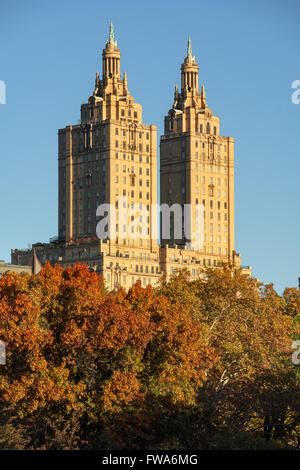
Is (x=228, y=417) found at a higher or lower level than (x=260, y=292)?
lower

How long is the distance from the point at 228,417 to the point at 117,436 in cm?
1774

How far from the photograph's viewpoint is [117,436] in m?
113

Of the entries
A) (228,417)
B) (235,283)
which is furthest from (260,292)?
(228,417)

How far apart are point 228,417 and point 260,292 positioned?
125 ft

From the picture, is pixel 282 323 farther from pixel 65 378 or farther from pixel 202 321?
pixel 65 378

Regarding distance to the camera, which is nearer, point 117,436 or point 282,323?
point 117,436
